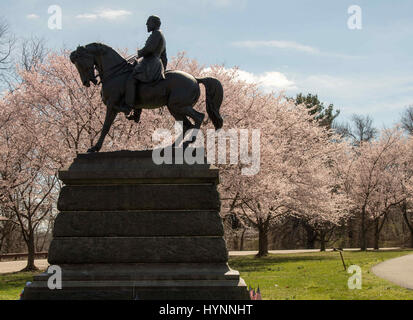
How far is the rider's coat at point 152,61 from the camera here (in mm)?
8414

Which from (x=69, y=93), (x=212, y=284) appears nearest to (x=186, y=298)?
(x=212, y=284)

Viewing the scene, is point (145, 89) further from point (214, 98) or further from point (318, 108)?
point (318, 108)

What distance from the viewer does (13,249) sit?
4153 cm

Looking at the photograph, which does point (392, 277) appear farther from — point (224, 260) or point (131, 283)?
point (131, 283)

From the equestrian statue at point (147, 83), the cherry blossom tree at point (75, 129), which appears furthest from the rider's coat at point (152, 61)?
the cherry blossom tree at point (75, 129)

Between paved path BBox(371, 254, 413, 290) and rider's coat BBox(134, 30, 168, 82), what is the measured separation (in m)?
8.41

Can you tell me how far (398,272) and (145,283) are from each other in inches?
420

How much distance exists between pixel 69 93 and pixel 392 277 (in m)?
16.4

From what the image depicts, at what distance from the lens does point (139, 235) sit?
7.77 m

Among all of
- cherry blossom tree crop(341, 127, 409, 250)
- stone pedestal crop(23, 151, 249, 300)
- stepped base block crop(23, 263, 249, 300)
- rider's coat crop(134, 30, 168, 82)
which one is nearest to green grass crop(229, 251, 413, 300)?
stepped base block crop(23, 263, 249, 300)

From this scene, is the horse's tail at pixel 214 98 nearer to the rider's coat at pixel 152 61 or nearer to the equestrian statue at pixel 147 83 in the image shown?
the equestrian statue at pixel 147 83

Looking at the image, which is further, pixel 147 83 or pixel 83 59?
pixel 83 59

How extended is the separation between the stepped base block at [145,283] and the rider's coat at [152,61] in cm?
346

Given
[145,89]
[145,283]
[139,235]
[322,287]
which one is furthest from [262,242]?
[145,283]
